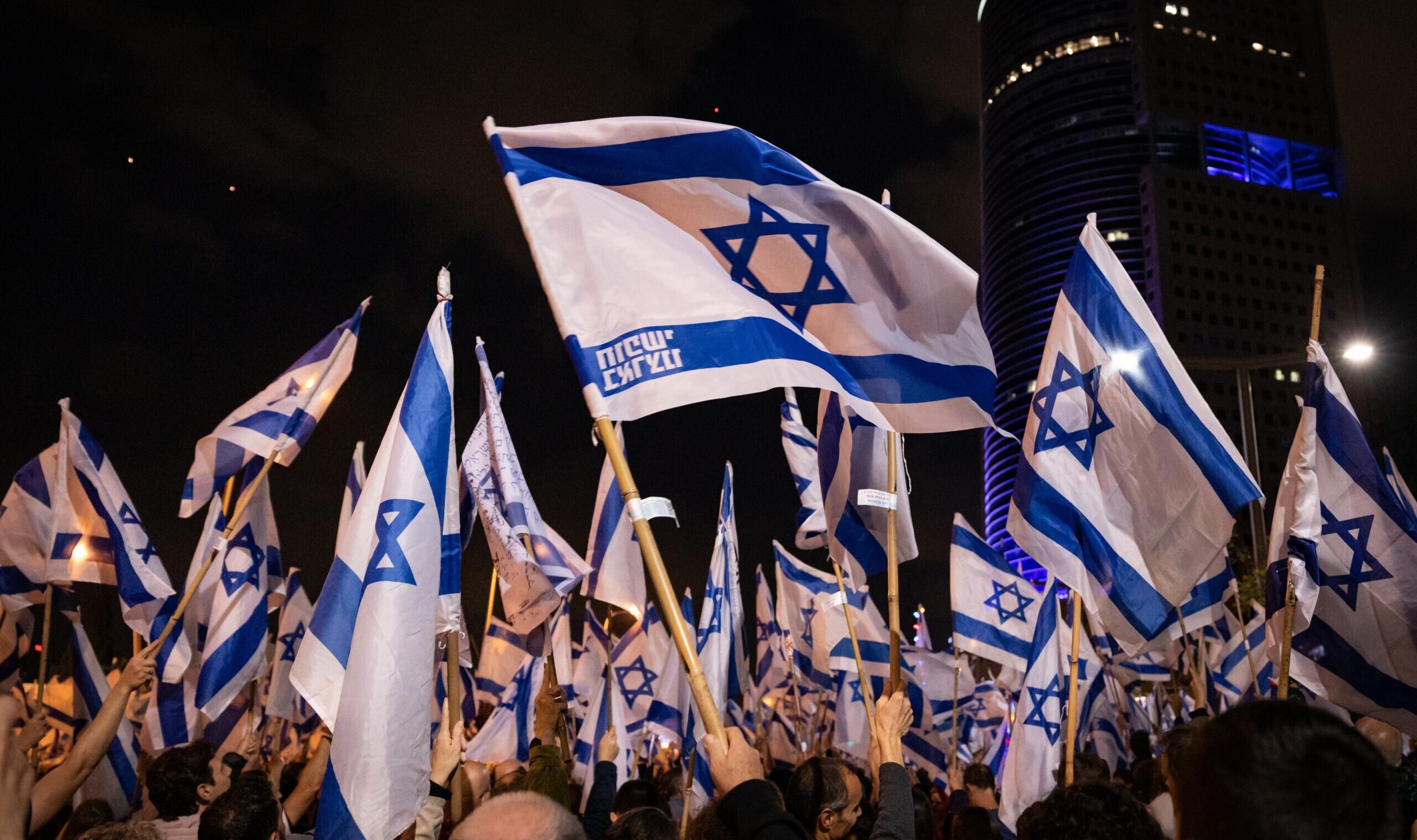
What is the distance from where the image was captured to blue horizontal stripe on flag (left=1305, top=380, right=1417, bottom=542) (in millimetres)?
6820

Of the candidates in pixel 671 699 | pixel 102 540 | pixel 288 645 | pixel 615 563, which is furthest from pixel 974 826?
pixel 288 645

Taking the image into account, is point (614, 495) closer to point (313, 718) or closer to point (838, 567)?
point (838, 567)

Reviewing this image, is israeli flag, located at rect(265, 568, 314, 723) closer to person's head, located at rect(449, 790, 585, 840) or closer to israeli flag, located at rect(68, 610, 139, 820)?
israeli flag, located at rect(68, 610, 139, 820)

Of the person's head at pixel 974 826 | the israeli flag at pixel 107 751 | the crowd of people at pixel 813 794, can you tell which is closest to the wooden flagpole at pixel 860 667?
the crowd of people at pixel 813 794

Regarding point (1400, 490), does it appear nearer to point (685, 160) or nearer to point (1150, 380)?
point (1150, 380)

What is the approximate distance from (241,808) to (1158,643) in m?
6.07

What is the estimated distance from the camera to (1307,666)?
22.6 ft

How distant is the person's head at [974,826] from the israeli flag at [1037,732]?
2.76 metres

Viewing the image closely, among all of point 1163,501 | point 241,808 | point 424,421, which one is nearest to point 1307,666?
point 1163,501

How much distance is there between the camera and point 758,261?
4820mm

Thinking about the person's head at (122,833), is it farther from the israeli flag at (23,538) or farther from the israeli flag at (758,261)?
the israeli flag at (23,538)

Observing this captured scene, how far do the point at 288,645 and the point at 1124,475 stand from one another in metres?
11.9

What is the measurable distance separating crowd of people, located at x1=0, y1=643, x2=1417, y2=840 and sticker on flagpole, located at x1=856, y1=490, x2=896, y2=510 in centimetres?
88

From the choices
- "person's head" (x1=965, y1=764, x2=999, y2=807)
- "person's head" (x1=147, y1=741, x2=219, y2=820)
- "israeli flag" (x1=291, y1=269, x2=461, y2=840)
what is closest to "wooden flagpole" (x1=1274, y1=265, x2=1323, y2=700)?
"person's head" (x1=965, y1=764, x2=999, y2=807)
